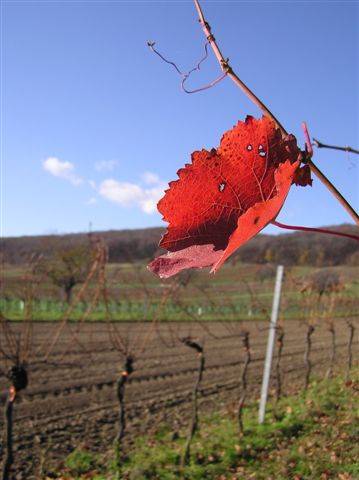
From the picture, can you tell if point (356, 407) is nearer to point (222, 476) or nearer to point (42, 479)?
point (222, 476)

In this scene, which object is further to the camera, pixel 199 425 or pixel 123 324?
pixel 123 324

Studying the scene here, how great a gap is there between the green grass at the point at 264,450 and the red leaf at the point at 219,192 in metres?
3.31

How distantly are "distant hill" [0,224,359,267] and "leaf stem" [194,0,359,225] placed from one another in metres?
12.4

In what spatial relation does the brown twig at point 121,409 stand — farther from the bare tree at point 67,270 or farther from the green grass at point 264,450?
the bare tree at point 67,270

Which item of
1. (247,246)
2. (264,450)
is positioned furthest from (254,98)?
(247,246)

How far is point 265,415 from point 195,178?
24.8 feet

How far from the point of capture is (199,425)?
7578 mm

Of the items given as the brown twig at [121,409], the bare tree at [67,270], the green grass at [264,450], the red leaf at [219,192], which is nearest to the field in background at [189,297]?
the bare tree at [67,270]

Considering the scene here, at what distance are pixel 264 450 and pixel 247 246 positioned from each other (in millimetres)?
15501

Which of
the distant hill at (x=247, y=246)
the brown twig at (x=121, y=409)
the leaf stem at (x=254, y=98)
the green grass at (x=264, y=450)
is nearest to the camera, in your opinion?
the leaf stem at (x=254, y=98)

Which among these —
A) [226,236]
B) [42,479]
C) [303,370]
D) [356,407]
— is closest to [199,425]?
[356,407]

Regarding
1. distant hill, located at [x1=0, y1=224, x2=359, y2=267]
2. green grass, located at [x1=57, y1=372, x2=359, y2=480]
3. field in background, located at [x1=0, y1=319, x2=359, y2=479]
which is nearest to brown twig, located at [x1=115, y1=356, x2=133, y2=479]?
green grass, located at [x1=57, y1=372, x2=359, y2=480]

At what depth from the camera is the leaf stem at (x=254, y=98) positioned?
1.83 ft

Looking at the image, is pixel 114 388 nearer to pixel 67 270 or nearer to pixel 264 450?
pixel 264 450
